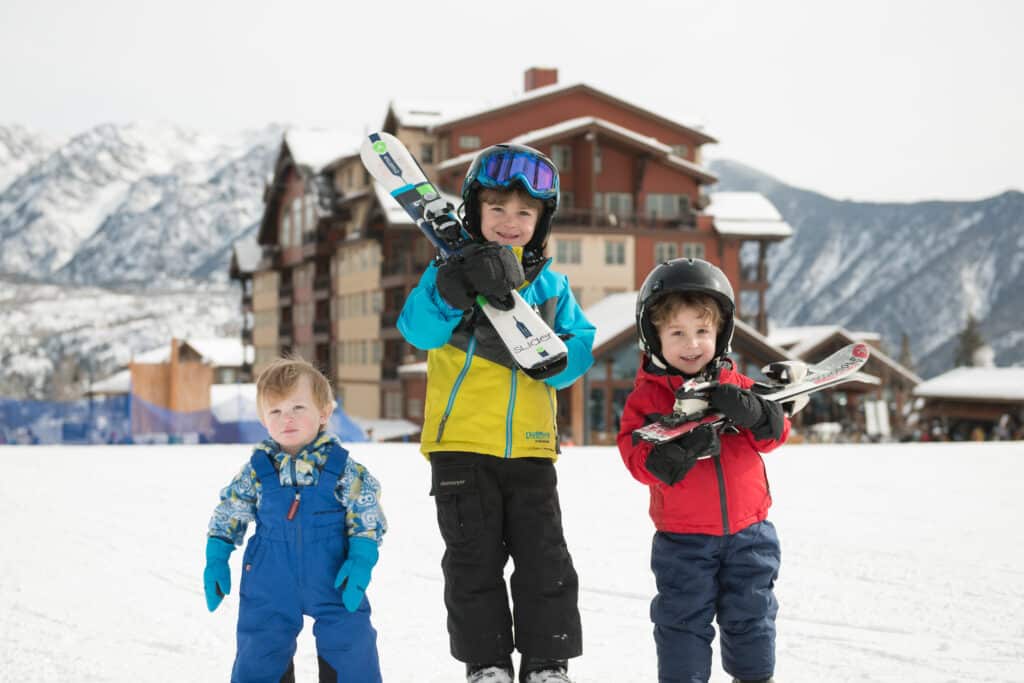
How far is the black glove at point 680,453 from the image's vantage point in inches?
114

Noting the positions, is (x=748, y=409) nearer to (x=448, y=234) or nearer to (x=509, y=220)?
(x=509, y=220)

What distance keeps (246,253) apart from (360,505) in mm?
50757

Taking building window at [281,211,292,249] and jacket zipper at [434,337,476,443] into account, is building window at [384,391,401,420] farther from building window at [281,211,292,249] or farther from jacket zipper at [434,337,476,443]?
jacket zipper at [434,337,476,443]

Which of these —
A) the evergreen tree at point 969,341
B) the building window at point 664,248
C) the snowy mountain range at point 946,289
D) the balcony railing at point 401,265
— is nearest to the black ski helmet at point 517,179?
the balcony railing at point 401,265

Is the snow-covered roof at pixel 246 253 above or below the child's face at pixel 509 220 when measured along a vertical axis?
above

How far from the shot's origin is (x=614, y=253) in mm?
32281

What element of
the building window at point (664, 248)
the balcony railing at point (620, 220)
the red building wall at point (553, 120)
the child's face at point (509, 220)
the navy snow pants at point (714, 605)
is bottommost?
the navy snow pants at point (714, 605)

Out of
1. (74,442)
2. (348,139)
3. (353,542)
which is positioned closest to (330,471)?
(353,542)

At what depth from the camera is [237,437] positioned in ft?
65.5

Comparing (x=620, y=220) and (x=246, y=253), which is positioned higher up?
(x=246, y=253)

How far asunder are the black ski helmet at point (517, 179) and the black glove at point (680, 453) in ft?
2.97

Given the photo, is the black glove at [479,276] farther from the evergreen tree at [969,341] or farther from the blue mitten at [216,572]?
the evergreen tree at [969,341]

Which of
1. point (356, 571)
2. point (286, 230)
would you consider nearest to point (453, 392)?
point (356, 571)

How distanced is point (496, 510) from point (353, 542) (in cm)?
49
